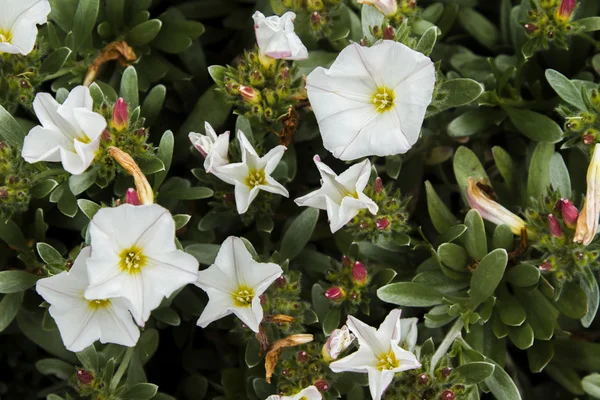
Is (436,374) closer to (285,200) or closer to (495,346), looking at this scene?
(495,346)

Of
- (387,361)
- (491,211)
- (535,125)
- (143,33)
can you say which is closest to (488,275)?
(491,211)

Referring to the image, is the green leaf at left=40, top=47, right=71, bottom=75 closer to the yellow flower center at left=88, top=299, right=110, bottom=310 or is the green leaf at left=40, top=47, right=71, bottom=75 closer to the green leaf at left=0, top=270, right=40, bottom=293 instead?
the green leaf at left=0, top=270, right=40, bottom=293

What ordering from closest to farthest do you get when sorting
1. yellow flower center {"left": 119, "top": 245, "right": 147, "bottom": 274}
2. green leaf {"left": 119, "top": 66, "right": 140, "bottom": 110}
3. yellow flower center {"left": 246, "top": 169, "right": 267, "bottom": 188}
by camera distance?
yellow flower center {"left": 119, "top": 245, "right": 147, "bottom": 274} → yellow flower center {"left": 246, "top": 169, "right": 267, "bottom": 188} → green leaf {"left": 119, "top": 66, "right": 140, "bottom": 110}

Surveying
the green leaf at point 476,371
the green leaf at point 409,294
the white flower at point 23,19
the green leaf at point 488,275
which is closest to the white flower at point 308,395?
the green leaf at point 409,294

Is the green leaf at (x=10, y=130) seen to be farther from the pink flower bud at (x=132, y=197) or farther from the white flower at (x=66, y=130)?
the pink flower bud at (x=132, y=197)

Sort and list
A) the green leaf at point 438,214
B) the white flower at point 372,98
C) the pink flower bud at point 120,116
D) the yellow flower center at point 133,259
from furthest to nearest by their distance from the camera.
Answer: the green leaf at point 438,214 → the pink flower bud at point 120,116 → the white flower at point 372,98 → the yellow flower center at point 133,259

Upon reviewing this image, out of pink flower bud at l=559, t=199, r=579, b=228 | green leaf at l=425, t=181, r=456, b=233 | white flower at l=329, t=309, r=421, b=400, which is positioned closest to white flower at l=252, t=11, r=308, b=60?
green leaf at l=425, t=181, r=456, b=233
